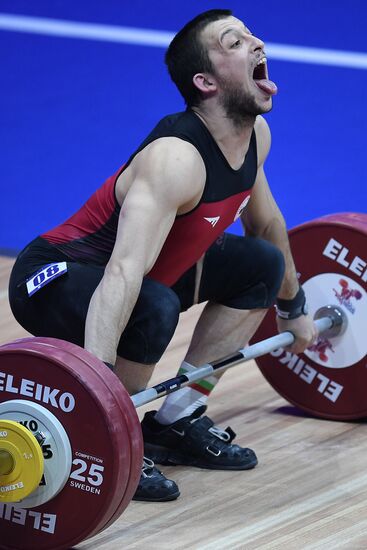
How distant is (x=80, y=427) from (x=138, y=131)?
2.17m

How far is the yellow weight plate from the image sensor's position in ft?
6.31

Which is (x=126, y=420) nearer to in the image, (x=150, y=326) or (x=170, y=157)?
(x=150, y=326)

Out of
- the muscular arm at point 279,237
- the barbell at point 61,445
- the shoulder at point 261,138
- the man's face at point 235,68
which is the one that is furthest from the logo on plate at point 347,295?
the barbell at point 61,445

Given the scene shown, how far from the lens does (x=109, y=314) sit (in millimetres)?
2027

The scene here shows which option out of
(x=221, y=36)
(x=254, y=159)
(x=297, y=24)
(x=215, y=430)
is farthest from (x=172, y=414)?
(x=297, y=24)

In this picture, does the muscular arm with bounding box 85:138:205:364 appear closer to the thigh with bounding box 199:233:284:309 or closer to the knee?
the knee

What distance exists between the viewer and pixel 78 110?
408 cm

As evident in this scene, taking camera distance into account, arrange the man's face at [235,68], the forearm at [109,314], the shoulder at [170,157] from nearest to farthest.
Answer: the forearm at [109,314], the shoulder at [170,157], the man's face at [235,68]

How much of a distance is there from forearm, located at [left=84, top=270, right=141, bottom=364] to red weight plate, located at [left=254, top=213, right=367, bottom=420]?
0.68 m

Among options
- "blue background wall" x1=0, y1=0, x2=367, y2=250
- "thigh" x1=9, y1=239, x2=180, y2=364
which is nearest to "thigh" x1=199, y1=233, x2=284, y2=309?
"thigh" x1=9, y1=239, x2=180, y2=364

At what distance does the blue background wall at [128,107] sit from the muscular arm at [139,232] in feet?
5.31

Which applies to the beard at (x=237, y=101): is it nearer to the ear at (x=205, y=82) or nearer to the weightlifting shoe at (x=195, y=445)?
the ear at (x=205, y=82)

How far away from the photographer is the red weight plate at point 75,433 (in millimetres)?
1903

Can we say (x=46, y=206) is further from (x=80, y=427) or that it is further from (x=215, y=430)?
(x=80, y=427)
